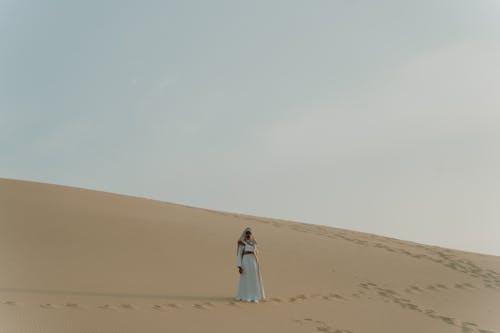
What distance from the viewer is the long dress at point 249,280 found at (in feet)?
36.4

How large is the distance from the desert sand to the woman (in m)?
0.27

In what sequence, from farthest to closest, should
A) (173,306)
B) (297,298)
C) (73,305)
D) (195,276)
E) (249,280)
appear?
(195,276), (297,298), (249,280), (173,306), (73,305)

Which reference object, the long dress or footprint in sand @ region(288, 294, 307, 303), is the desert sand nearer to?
footprint in sand @ region(288, 294, 307, 303)

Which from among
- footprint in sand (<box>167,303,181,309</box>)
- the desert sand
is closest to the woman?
the desert sand

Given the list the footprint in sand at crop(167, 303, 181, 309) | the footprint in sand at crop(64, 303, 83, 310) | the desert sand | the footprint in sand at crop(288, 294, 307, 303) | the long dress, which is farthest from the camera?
the footprint in sand at crop(288, 294, 307, 303)

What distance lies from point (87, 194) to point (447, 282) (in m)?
13.6

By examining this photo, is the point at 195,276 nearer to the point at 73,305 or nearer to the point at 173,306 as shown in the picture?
the point at 173,306

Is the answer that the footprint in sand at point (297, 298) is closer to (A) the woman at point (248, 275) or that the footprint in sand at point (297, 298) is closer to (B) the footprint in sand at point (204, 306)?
(A) the woman at point (248, 275)

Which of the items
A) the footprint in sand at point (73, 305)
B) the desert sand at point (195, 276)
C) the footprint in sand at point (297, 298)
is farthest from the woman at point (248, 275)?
the footprint in sand at point (73, 305)

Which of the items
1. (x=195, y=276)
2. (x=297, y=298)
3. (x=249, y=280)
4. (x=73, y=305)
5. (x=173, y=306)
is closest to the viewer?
(x=73, y=305)

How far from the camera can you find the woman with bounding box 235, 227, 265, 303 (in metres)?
11.1

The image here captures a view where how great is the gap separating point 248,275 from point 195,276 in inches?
83.0

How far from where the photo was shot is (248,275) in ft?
36.8

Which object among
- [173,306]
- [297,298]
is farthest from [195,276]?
[173,306]
